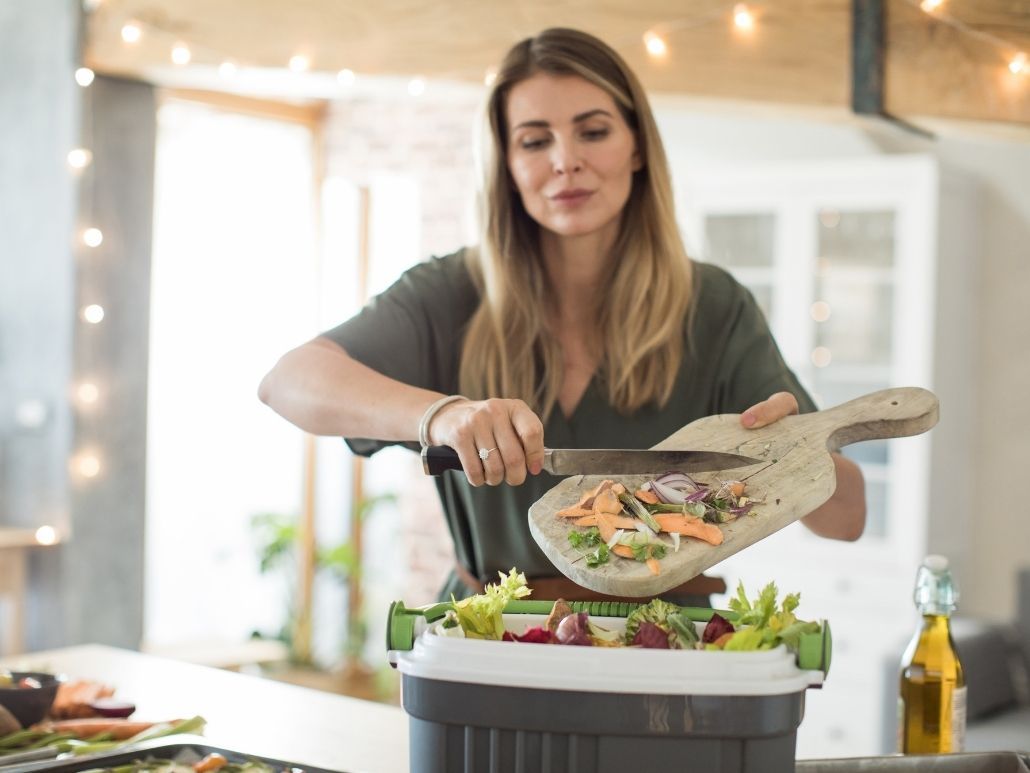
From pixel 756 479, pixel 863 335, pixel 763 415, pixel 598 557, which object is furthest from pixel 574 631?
pixel 863 335

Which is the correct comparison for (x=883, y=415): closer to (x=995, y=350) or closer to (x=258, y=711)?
(x=258, y=711)

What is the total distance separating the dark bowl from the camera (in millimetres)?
1534

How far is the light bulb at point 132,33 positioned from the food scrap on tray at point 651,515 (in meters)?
3.11

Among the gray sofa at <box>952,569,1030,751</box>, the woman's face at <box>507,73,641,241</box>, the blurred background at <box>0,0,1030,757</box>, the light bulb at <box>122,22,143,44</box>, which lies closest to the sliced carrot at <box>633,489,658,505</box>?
the woman's face at <box>507,73,641,241</box>

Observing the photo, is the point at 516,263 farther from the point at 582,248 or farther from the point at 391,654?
the point at 391,654

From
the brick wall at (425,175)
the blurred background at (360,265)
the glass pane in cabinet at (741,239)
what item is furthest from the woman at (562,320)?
the brick wall at (425,175)

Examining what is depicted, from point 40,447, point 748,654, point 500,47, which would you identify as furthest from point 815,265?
point 748,654

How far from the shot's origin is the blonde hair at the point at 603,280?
1.82m

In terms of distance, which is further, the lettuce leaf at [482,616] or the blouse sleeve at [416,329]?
the blouse sleeve at [416,329]

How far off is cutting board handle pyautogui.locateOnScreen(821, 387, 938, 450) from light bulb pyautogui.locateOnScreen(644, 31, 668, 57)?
6.10 ft

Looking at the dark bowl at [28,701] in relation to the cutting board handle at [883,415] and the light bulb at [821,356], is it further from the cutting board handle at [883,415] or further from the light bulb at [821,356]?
the light bulb at [821,356]

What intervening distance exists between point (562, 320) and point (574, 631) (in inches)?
36.7

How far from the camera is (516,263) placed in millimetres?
1931

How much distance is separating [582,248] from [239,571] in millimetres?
4350
